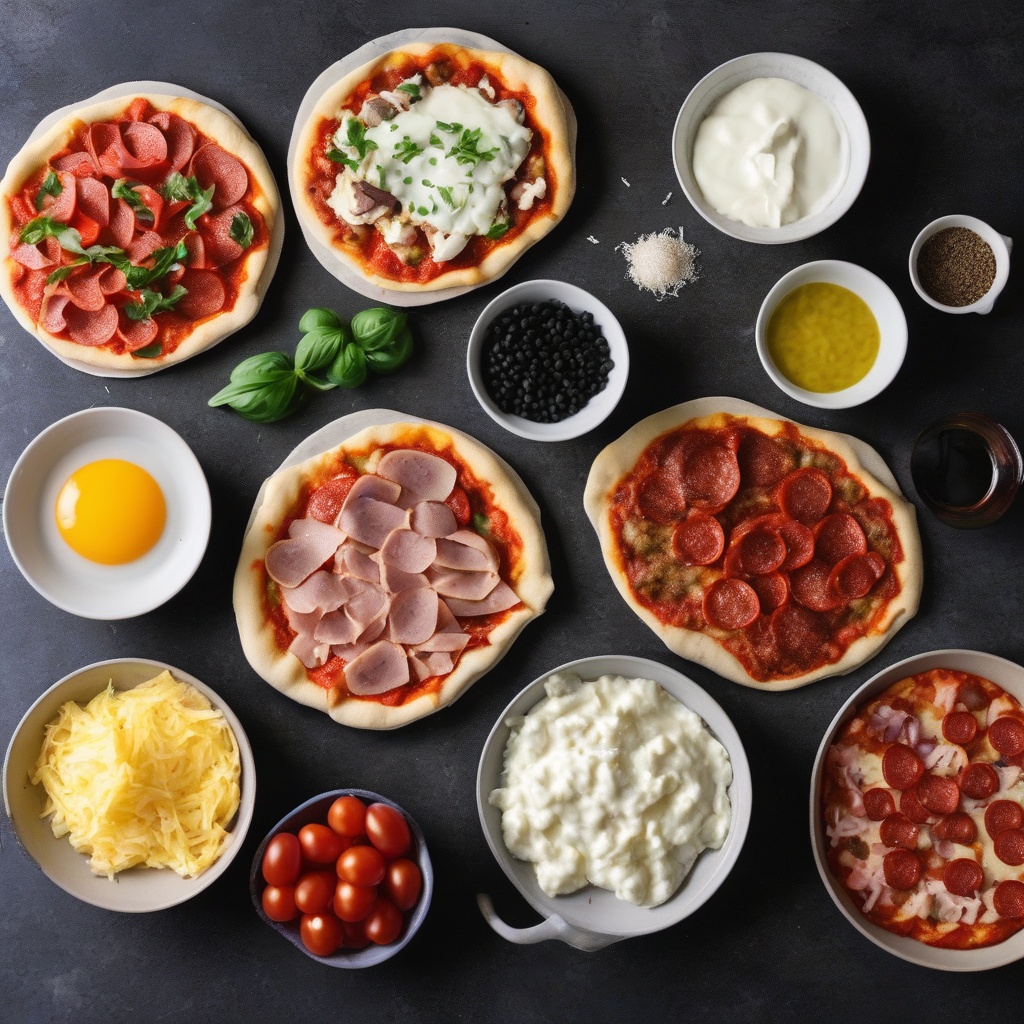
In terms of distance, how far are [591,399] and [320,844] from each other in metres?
2.10

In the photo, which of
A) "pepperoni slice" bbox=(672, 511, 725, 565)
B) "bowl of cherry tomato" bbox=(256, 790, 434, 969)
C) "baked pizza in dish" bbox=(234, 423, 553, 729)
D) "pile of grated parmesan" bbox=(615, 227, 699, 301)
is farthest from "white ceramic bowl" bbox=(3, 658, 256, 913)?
"pile of grated parmesan" bbox=(615, 227, 699, 301)

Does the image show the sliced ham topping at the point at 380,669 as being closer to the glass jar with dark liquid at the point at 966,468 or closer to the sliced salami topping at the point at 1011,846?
the glass jar with dark liquid at the point at 966,468

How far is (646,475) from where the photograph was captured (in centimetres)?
387

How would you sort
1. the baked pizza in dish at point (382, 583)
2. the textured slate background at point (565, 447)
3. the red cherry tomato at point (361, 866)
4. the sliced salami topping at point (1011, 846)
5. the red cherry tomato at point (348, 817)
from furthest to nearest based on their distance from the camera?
the textured slate background at point (565, 447) < the baked pizza in dish at point (382, 583) < the sliced salami topping at point (1011, 846) < the red cherry tomato at point (348, 817) < the red cherry tomato at point (361, 866)

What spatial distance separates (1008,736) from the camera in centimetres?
372

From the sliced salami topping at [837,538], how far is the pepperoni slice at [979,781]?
1.01 meters

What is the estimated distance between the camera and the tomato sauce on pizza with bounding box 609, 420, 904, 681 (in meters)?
3.82

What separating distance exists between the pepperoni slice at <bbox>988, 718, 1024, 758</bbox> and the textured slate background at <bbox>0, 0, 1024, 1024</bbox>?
371mm

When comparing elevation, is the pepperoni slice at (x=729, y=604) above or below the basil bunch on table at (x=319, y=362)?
below

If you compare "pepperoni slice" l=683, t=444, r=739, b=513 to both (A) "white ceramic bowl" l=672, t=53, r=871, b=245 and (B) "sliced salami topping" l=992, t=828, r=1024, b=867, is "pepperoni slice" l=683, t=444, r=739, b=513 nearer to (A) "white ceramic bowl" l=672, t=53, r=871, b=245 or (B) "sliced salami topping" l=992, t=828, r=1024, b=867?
(A) "white ceramic bowl" l=672, t=53, r=871, b=245

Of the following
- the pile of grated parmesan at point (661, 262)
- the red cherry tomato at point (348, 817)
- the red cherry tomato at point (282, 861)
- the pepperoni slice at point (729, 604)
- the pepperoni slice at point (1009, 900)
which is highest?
the pile of grated parmesan at point (661, 262)

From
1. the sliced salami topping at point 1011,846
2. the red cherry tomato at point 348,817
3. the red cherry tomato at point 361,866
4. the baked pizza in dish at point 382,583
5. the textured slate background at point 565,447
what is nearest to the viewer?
the red cherry tomato at point 361,866

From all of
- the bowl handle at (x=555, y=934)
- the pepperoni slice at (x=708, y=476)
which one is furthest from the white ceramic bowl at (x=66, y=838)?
the pepperoni slice at (x=708, y=476)

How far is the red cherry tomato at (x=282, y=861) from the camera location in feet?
11.4
